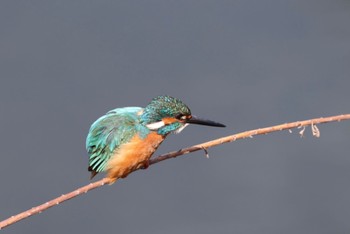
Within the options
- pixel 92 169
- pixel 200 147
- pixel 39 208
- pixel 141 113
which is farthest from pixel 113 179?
pixel 39 208

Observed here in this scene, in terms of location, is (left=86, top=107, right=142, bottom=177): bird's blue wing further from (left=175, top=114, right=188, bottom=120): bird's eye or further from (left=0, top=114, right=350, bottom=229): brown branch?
(left=0, top=114, right=350, bottom=229): brown branch

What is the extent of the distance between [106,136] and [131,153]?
0.27 ft

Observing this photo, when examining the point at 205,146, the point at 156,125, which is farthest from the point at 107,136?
the point at 205,146

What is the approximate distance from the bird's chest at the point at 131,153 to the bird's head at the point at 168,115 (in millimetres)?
36

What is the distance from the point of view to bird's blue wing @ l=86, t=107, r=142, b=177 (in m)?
1.58

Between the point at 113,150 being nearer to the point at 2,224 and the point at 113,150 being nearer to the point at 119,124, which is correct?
the point at 119,124

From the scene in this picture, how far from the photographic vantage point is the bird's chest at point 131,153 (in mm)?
1571

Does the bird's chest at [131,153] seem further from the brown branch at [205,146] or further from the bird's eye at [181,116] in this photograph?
the brown branch at [205,146]

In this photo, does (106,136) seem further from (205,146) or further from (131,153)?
(205,146)

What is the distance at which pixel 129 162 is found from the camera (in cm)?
158

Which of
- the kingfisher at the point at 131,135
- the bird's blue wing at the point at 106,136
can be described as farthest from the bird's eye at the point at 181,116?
the bird's blue wing at the point at 106,136

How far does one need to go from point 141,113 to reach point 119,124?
7 centimetres

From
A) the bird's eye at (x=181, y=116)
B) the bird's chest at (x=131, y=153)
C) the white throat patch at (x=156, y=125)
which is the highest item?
the bird's eye at (x=181, y=116)

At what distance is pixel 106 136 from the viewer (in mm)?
1593
